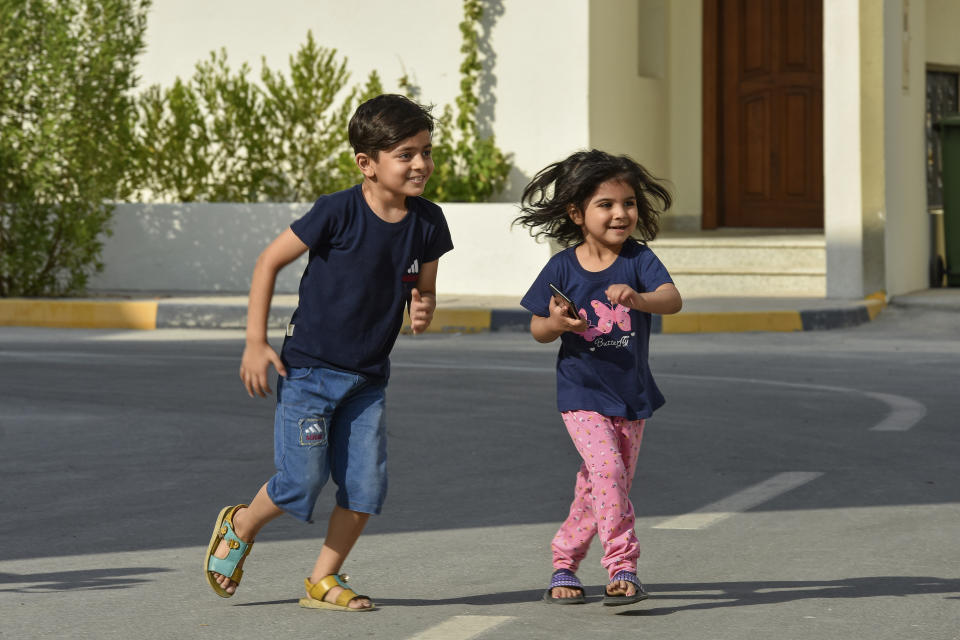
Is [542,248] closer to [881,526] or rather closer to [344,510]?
[881,526]

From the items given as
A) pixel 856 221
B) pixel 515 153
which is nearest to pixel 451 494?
pixel 856 221

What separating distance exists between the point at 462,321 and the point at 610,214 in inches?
386

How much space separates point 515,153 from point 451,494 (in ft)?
37.2

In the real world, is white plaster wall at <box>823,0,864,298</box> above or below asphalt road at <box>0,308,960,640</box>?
above

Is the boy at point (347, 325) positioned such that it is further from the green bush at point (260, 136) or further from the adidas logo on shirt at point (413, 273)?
the green bush at point (260, 136)

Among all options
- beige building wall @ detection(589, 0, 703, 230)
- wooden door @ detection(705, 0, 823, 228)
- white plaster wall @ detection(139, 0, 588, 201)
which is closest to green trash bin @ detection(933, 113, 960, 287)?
wooden door @ detection(705, 0, 823, 228)

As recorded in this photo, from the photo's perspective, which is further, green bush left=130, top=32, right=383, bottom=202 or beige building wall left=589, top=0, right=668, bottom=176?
green bush left=130, top=32, right=383, bottom=202

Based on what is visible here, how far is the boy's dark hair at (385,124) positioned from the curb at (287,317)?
368 inches

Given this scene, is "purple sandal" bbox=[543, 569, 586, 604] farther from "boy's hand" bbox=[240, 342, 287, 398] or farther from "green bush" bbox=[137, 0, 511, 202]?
"green bush" bbox=[137, 0, 511, 202]

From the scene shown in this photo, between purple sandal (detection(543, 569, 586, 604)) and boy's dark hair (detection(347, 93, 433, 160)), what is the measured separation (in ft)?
4.26

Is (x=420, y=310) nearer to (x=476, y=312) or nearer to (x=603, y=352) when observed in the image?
(x=603, y=352)

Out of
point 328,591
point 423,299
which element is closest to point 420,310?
point 423,299

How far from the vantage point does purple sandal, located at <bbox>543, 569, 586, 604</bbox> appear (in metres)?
4.90

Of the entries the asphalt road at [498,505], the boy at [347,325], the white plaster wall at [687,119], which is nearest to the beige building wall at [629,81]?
the white plaster wall at [687,119]
